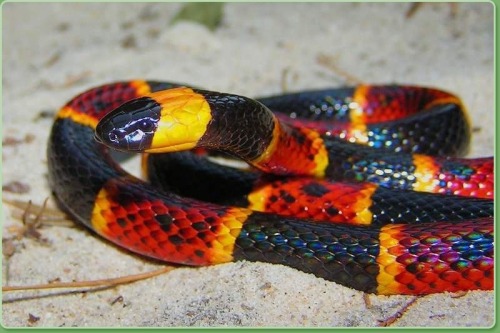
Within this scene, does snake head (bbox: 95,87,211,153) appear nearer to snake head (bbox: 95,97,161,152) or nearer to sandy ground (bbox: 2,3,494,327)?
snake head (bbox: 95,97,161,152)

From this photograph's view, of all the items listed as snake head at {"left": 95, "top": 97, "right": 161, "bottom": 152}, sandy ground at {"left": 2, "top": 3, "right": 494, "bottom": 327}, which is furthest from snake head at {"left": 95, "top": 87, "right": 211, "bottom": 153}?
sandy ground at {"left": 2, "top": 3, "right": 494, "bottom": 327}

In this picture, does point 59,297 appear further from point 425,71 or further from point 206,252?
point 425,71

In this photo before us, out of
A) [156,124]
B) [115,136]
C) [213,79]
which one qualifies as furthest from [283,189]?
[213,79]

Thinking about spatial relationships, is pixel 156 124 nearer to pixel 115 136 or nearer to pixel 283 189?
pixel 115 136

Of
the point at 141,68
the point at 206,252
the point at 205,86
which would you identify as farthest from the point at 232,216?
the point at 141,68

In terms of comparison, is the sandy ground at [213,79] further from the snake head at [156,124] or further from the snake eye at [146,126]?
the snake eye at [146,126]

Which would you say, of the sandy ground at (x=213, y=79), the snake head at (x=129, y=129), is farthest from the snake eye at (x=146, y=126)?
the sandy ground at (x=213, y=79)
